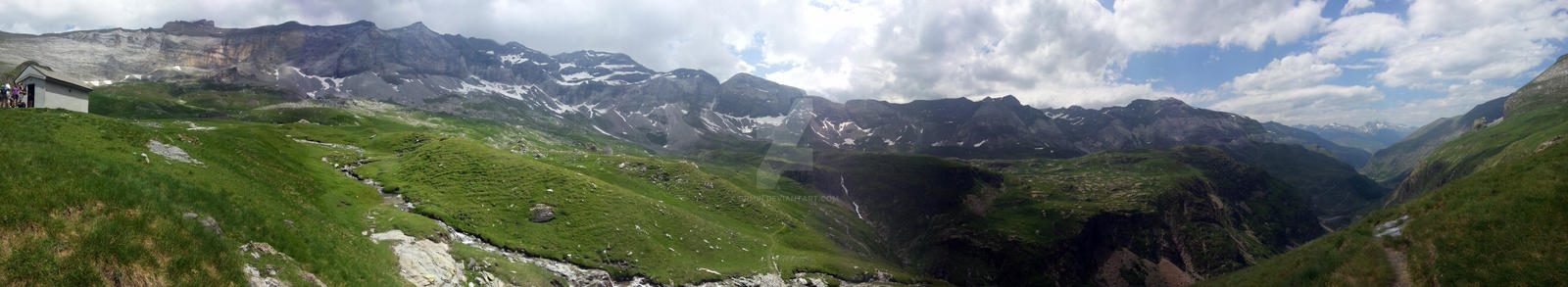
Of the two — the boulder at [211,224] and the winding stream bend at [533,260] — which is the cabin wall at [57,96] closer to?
the winding stream bend at [533,260]

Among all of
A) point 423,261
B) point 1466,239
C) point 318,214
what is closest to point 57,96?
point 318,214

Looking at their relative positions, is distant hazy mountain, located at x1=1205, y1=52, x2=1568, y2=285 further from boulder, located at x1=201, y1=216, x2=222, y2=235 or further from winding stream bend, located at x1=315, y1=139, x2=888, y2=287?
winding stream bend, located at x1=315, y1=139, x2=888, y2=287

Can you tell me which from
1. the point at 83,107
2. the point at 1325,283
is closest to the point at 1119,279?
the point at 1325,283

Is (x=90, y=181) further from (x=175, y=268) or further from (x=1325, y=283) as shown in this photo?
(x=1325, y=283)

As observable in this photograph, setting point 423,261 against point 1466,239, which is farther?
point 423,261

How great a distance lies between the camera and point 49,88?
35.9 m

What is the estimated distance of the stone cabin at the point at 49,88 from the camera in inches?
1361

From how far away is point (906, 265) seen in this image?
516 ft

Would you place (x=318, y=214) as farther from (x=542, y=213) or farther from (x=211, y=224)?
(x=542, y=213)

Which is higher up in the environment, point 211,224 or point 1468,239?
point 211,224

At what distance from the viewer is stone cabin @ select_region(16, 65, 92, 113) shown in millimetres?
34562

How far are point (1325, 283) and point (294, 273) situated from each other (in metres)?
53.3

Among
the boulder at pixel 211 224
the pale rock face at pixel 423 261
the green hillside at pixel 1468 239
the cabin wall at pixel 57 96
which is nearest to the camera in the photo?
the boulder at pixel 211 224

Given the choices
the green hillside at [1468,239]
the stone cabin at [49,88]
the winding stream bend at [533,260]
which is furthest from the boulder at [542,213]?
the green hillside at [1468,239]
